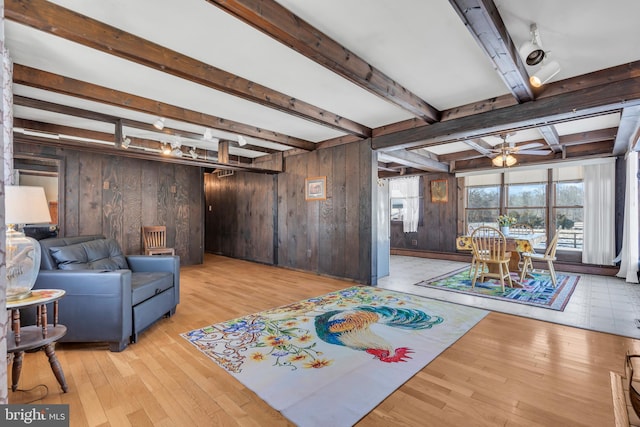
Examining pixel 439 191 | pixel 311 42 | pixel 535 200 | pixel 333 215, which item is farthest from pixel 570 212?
pixel 311 42

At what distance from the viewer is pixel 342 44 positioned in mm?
2430

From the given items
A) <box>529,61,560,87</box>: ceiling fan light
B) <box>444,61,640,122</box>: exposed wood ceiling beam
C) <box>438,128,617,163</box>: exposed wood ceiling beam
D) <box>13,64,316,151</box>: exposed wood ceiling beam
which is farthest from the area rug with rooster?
<box>438,128,617,163</box>: exposed wood ceiling beam

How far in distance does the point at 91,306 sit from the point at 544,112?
4.82 meters

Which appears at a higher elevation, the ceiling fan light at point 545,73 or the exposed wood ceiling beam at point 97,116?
the exposed wood ceiling beam at point 97,116

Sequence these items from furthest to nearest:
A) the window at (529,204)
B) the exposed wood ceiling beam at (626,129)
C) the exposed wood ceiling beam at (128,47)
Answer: the window at (529,204), the exposed wood ceiling beam at (626,129), the exposed wood ceiling beam at (128,47)

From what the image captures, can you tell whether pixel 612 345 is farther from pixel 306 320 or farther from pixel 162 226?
pixel 162 226

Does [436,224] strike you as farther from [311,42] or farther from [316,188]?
[311,42]

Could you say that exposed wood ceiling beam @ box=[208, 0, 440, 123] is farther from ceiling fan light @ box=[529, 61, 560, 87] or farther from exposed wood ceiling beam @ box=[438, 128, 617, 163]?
exposed wood ceiling beam @ box=[438, 128, 617, 163]

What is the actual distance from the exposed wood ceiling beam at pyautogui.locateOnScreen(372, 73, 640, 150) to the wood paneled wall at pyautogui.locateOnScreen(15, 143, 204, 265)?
5.00 m

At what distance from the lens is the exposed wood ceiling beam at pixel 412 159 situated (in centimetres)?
560

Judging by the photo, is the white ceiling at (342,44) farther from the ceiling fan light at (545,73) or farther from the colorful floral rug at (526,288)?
the colorful floral rug at (526,288)

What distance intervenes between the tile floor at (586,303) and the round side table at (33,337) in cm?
392

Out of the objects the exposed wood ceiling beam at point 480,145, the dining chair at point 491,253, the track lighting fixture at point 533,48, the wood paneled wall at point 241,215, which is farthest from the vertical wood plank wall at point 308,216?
the track lighting fixture at point 533,48

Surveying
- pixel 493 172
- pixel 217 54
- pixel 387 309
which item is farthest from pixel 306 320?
pixel 493 172
